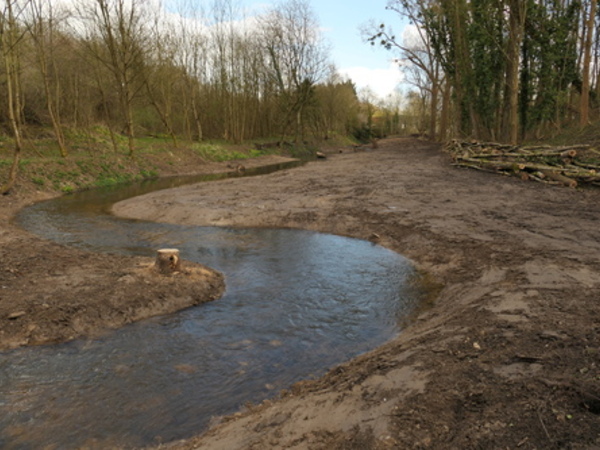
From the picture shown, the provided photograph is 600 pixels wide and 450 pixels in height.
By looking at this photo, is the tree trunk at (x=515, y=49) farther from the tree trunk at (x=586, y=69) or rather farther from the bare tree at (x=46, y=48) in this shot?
the bare tree at (x=46, y=48)

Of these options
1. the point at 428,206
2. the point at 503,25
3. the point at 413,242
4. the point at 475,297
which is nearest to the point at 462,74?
the point at 503,25

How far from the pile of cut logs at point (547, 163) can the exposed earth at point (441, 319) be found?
1.36 meters

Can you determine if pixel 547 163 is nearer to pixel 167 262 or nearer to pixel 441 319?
pixel 441 319

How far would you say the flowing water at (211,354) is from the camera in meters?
4.24

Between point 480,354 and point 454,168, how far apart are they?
742 inches

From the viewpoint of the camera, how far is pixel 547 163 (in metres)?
16.6

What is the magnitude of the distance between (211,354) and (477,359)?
10.3 ft

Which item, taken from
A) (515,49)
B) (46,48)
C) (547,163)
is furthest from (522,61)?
(46,48)

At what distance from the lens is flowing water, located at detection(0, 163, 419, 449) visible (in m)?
4.24

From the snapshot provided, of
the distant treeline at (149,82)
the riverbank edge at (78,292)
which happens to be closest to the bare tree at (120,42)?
the distant treeline at (149,82)

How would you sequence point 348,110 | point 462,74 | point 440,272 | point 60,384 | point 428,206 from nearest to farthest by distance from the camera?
1. point 60,384
2. point 440,272
3. point 428,206
4. point 462,74
5. point 348,110

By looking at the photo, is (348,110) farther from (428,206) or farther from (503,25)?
(428,206)

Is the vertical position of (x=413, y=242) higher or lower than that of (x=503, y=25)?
lower

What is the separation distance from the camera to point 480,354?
4117 millimetres
